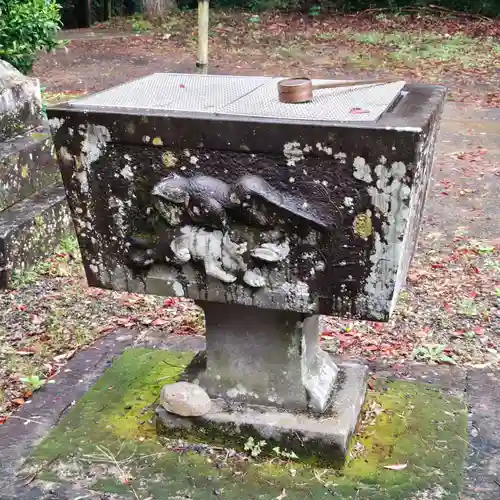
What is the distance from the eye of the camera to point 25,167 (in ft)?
15.8

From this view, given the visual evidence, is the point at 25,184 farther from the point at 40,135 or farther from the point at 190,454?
the point at 190,454

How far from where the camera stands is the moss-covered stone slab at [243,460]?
249 centimetres

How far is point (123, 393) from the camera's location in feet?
10.3

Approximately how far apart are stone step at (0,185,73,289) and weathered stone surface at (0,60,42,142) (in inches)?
19.8

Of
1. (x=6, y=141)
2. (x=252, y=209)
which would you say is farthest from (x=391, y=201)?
(x=6, y=141)

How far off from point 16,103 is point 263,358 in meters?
3.20

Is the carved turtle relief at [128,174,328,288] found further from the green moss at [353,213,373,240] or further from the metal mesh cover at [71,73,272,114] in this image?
the metal mesh cover at [71,73,272,114]

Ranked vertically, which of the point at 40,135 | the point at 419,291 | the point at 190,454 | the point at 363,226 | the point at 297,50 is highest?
the point at 363,226

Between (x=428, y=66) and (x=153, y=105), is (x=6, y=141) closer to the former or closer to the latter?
(x=153, y=105)

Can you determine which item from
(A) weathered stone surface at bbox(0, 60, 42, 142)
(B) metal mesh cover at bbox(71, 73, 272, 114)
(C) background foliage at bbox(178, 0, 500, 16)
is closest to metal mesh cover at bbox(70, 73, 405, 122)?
(B) metal mesh cover at bbox(71, 73, 272, 114)

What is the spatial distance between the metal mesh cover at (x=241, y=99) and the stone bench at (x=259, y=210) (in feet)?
0.03

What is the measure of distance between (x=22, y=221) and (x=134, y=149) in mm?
2375

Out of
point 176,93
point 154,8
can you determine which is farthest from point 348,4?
point 176,93

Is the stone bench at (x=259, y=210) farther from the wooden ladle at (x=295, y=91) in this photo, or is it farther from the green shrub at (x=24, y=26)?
the green shrub at (x=24, y=26)
